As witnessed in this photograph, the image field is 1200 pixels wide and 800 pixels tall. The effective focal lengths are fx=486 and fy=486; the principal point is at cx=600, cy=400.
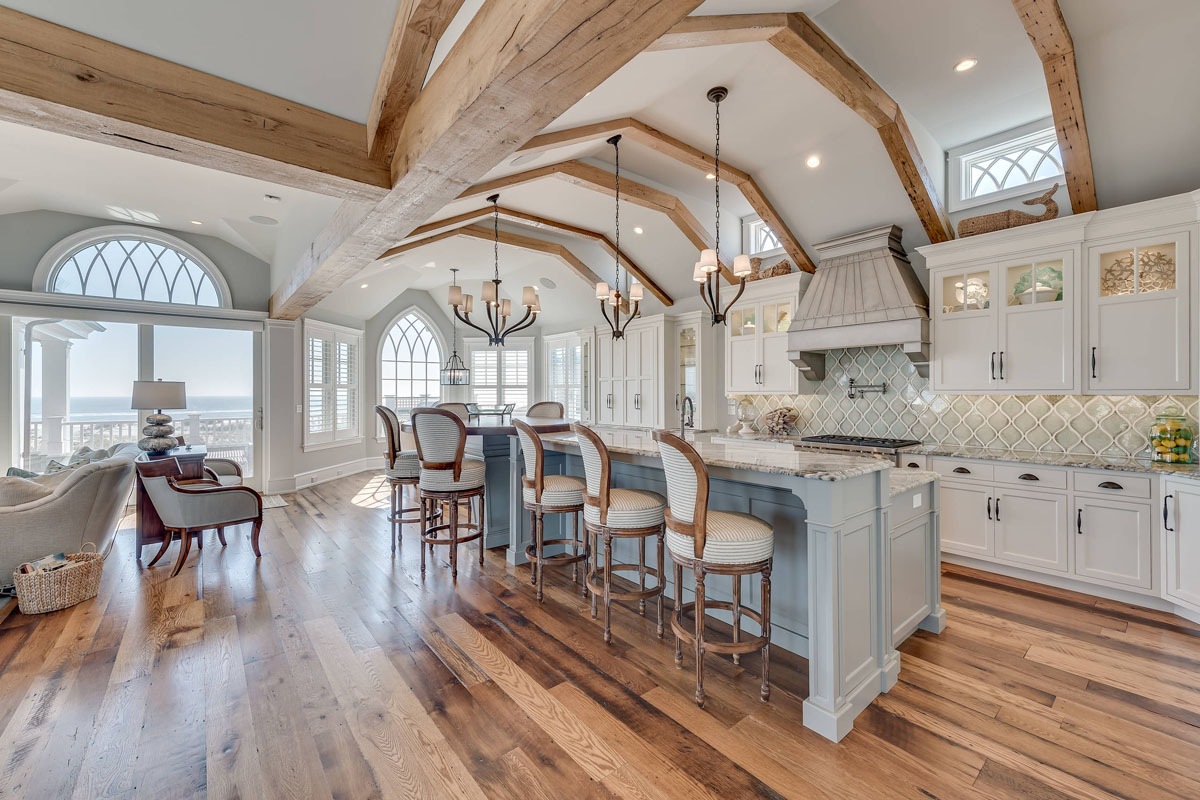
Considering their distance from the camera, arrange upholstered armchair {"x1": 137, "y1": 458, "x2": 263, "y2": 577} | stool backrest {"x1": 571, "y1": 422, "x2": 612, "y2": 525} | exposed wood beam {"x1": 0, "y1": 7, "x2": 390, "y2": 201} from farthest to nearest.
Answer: upholstered armchair {"x1": 137, "y1": 458, "x2": 263, "y2": 577}, stool backrest {"x1": 571, "y1": 422, "x2": 612, "y2": 525}, exposed wood beam {"x1": 0, "y1": 7, "x2": 390, "y2": 201}

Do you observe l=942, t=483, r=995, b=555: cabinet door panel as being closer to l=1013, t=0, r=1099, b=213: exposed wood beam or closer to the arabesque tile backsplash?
the arabesque tile backsplash

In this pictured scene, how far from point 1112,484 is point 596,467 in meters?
3.35

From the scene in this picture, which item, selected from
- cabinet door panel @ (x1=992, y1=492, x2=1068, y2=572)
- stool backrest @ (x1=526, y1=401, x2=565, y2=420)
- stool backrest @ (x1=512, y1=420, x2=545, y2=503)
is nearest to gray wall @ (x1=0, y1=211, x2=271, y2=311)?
stool backrest @ (x1=526, y1=401, x2=565, y2=420)

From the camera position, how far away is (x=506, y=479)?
4418 mm

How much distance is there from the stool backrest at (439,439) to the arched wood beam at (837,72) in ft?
8.70

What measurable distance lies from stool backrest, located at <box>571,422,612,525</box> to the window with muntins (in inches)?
229

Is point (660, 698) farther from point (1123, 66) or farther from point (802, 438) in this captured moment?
point (1123, 66)

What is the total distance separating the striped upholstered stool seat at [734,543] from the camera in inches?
82.0

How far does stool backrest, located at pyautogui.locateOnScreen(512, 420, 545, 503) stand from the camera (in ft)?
10.2

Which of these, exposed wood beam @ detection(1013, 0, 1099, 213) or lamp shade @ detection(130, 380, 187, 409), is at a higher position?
exposed wood beam @ detection(1013, 0, 1099, 213)

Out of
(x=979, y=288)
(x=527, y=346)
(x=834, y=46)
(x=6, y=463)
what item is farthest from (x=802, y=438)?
(x=6, y=463)

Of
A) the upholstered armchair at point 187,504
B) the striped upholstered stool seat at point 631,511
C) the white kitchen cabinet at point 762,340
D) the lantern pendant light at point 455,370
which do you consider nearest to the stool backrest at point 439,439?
the striped upholstered stool seat at point 631,511

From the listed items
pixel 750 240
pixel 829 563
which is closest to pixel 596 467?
pixel 829 563

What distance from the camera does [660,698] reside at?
2.17 m
